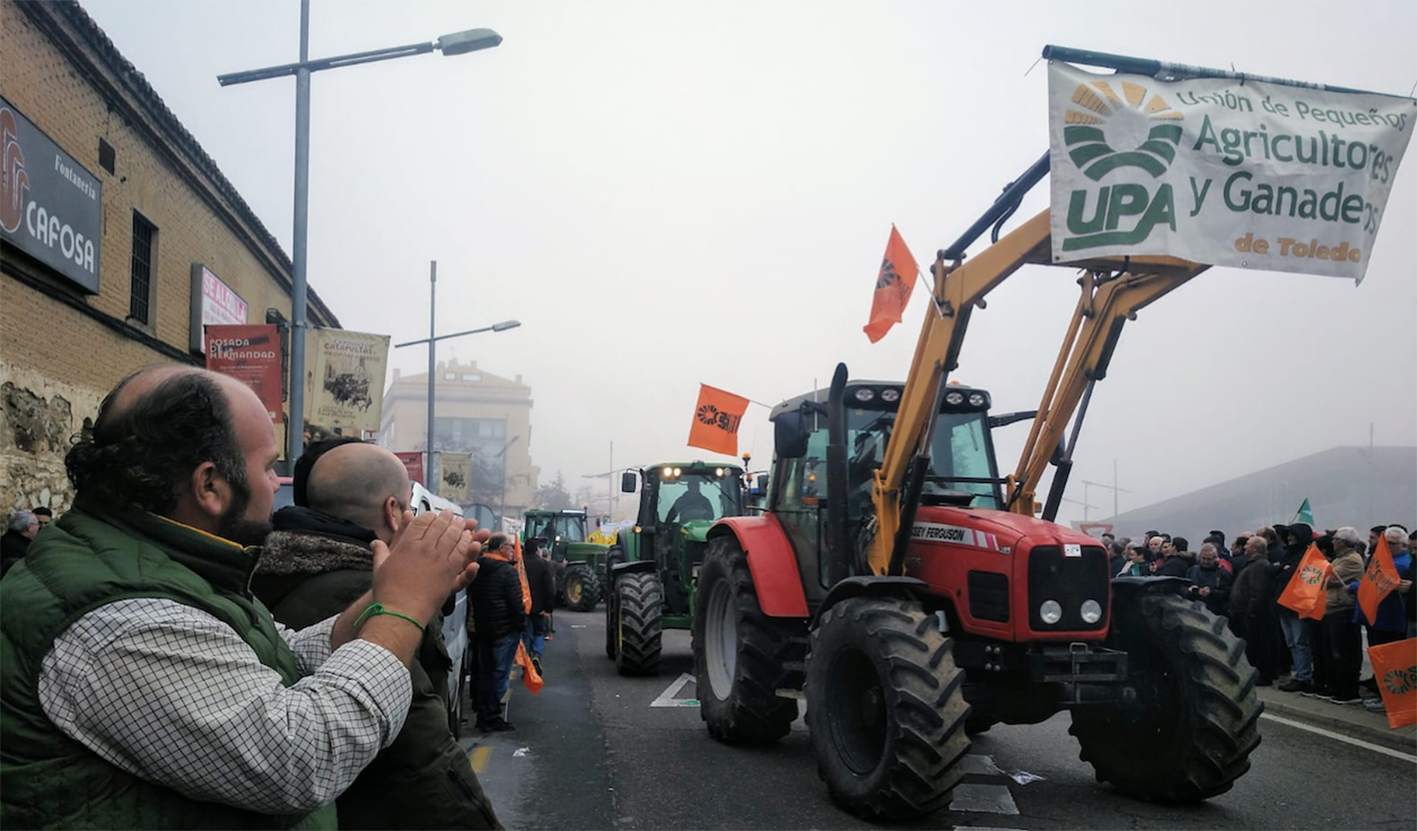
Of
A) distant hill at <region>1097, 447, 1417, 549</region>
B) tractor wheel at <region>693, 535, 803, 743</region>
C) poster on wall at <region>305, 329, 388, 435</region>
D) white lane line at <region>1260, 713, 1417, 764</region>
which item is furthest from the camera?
distant hill at <region>1097, 447, 1417, 549</region>

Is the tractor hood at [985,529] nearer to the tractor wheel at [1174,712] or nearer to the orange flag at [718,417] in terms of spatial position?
the tractor wheel at [1174,712]

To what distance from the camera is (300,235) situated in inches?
531

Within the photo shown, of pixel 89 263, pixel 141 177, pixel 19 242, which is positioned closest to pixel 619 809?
pixel 19 242

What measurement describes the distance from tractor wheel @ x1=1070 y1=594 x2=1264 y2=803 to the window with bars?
13.4 metres

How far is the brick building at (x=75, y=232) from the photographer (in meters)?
11.1

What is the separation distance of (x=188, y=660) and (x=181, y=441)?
1.27 ft

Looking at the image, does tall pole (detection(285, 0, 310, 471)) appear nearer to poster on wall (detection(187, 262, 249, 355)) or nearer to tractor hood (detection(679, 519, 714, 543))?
poster on wall (detection(187, 262, 249, 355))

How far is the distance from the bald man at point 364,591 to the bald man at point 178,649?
0.17 metres

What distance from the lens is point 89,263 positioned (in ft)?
42.2

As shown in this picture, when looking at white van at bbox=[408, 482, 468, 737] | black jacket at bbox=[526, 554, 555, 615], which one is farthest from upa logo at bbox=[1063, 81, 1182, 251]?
black jacket at bbox=[526, 554, 555, 615]

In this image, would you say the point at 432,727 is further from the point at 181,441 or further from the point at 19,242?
the point at 19,242

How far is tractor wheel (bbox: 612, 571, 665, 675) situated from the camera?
41.2 feet

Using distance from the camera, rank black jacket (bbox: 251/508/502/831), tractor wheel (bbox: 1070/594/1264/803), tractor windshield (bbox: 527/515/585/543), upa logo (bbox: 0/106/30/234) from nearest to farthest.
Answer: black jacket (bbox: 251/508/502/831), tractor wheel (bbox: 1070/594/1264/803), upa logo (bbox: 0/106/30/234), tractor windshield (bbox: 527/515/585/543)

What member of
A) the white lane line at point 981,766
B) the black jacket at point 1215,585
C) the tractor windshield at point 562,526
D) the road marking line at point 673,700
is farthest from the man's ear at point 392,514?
the tractor windshield at point 562,526
